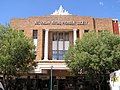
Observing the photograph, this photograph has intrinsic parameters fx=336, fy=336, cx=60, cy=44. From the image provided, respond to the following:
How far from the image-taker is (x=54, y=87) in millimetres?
49906

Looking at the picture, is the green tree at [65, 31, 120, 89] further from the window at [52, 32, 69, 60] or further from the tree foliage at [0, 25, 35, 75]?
the window at [52, 32, 69, 60]

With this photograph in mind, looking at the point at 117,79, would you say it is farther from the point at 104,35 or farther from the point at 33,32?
the point at 33,32

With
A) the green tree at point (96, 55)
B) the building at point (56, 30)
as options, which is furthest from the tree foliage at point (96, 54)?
the building at point (56, 30)

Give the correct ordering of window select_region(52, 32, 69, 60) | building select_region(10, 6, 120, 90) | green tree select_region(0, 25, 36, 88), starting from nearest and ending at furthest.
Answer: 1. green tree select_region(0, 25, 36, 88)
2. building select_region(10, 6, 120, 90)
3. window select_region(52, 32, 69, 60)

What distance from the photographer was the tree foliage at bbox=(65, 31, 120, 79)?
37625 millimetres

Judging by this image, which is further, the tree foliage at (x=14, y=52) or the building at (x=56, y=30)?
the building at (x=56, y=30)

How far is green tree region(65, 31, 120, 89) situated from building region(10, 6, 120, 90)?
932 centimetres

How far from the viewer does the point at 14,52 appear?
124 ft

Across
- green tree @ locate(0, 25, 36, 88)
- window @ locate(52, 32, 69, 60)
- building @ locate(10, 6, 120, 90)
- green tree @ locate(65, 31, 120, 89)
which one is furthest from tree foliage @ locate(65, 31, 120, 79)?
window @ locate(52, 32, 69, 60)

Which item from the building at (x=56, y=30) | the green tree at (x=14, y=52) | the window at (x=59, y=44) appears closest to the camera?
the green tree at (x=14, y=52)

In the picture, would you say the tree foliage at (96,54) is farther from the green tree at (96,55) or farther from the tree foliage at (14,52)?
the tree foliage at (14,52)

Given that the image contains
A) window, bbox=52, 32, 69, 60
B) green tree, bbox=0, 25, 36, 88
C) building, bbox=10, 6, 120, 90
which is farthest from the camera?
window, bbox=52, 32, 69, 60

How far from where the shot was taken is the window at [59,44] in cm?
5006

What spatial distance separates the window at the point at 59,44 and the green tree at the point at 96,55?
966 centimetres
